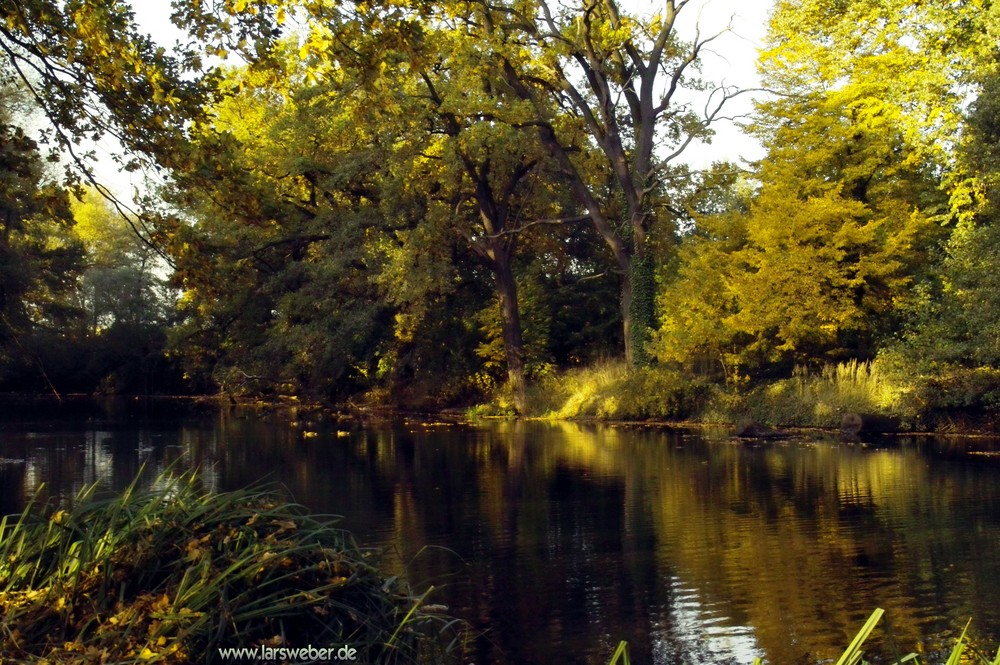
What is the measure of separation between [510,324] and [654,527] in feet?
76.2

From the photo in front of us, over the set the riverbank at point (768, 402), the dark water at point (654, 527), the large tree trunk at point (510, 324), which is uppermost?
the large tree trunk at point (510, 324)

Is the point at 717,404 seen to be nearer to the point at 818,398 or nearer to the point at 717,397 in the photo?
the point at 717,397

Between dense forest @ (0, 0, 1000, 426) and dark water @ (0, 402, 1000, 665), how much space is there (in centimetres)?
406

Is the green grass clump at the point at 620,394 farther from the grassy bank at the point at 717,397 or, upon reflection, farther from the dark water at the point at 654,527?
the dark water at the point at 654,527

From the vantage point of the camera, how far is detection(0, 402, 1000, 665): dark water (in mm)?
8211

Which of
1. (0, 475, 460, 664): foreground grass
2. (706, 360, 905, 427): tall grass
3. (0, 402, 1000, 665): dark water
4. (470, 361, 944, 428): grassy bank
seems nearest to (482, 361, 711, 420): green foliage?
(470, 361, 944, 428): grassy bank

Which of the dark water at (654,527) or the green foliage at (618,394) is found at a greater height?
the green foliage at (618,394)

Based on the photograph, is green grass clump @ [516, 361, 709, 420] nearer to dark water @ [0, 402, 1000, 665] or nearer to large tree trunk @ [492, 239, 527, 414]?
large tree trunk @ [492, 239, 527, 414]

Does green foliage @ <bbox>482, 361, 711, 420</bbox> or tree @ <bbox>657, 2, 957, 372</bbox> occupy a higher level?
tree @ <bbox>657, 2, 957, 372</bbox>

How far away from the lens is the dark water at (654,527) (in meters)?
8.21

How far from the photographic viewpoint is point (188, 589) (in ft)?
18.3

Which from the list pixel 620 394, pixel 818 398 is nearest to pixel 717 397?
pixel 620 394

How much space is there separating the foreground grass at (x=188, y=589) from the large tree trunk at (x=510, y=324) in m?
28.8

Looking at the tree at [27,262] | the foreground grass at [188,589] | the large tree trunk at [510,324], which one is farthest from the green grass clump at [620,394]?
the foreground grass at [188,589]
